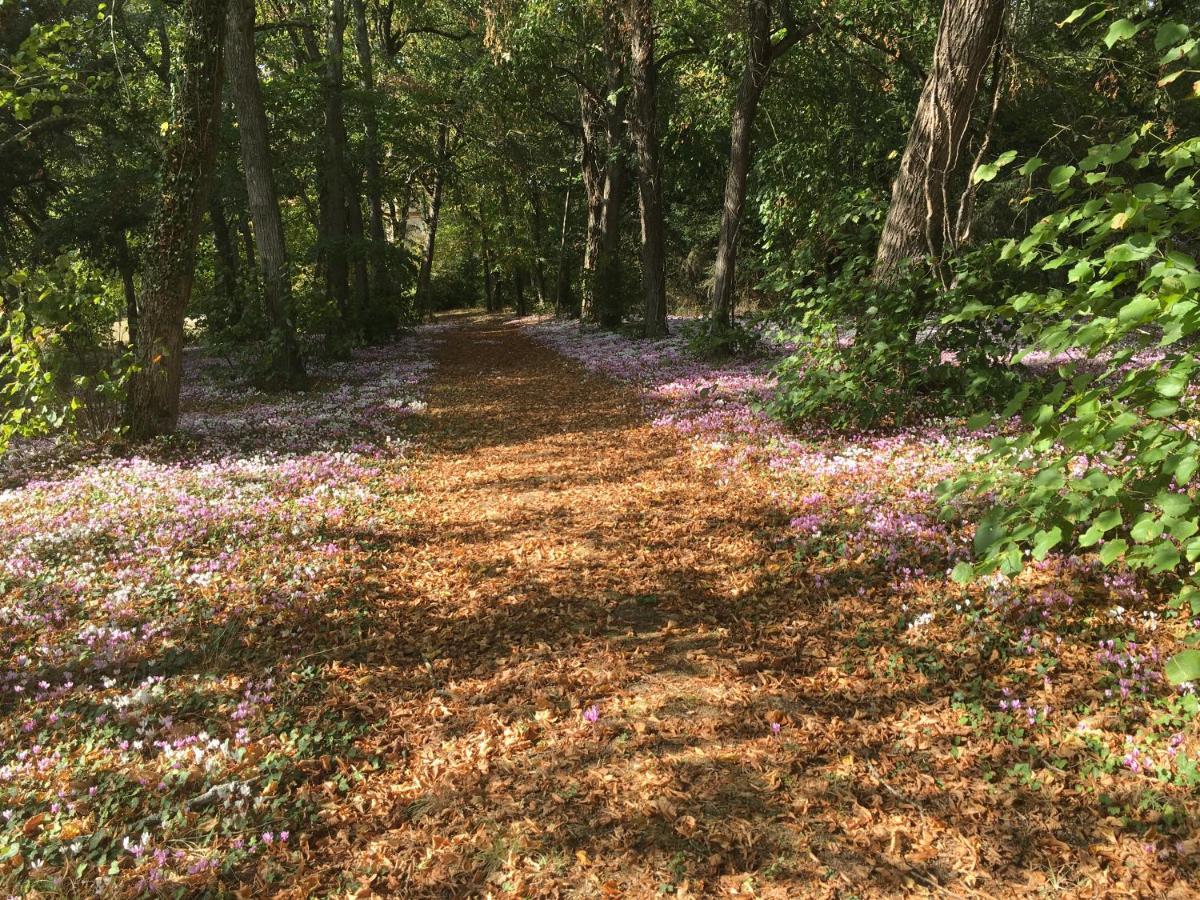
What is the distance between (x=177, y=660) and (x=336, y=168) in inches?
754

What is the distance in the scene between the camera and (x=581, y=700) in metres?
4.35

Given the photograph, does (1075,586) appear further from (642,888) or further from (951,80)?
(951,80)

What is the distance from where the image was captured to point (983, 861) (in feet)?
9.80

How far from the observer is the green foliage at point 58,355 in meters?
6.94

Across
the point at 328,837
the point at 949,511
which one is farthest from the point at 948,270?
the point at 328,837

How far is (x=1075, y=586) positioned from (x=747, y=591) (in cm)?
224

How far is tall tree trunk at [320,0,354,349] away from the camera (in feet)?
66.0

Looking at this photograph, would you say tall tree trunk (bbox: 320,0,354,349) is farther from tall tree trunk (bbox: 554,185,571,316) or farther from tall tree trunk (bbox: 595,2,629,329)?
tall tree trunk (bbox: 554,185,571,316)

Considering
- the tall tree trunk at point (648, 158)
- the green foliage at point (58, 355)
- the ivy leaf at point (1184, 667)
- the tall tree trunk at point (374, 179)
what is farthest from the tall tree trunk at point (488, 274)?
the ivy leaf at point (1184, 667)

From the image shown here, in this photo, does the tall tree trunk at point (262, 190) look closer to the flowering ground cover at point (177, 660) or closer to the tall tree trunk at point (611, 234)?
the flowering ground cover at point (177, 660)

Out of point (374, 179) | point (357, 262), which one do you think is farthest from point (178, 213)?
point (374, 179)

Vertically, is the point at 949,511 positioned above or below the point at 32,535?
above

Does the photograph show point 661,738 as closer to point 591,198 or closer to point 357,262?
point 357,262

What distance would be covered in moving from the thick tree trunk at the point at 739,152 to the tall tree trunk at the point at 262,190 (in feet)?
31.7
